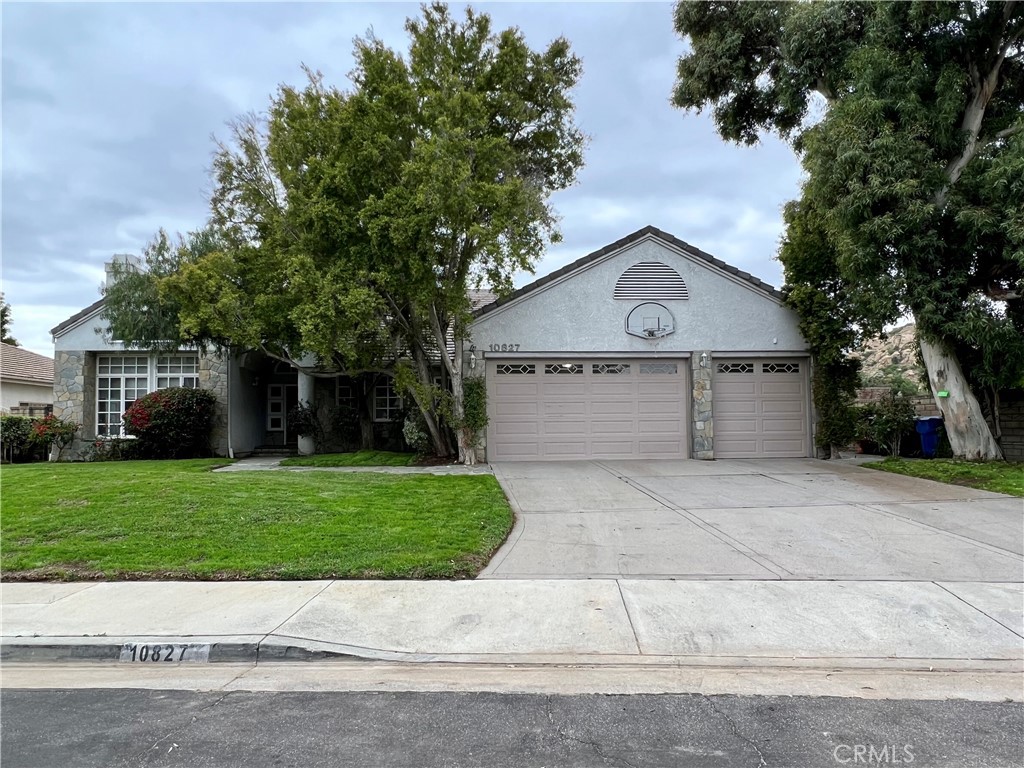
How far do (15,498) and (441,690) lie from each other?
868cm

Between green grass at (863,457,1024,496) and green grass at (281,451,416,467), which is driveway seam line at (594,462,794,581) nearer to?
green grass at (863,457,1024,496)

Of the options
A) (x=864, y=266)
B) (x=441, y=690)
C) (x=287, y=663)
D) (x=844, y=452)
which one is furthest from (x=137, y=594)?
(x=844, y=452)

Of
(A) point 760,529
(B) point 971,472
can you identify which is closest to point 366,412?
(A) point 760,529

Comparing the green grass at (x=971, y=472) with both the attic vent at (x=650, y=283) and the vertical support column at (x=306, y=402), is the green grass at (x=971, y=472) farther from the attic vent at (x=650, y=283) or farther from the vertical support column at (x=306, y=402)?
the vertical support column at (x=306, y=402)

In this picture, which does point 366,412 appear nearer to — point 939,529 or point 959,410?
point 939,529

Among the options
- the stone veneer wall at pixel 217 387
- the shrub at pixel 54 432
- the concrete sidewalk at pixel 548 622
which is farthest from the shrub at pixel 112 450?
the concrete sidewalk at pixel 548 622

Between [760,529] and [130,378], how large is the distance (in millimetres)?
17575

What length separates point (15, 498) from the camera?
30.5 ft

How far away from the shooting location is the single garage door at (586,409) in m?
14.7

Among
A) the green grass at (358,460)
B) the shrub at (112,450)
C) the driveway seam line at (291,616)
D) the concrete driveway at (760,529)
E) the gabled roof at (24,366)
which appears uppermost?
the gabled roof at (24,366)

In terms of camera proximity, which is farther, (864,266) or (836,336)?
(836,336)

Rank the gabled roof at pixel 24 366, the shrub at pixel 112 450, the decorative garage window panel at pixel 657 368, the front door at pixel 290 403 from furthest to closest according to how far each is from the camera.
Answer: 1. the gabled roof at pixel 24 366
2. the front door at pixel 290 403
3. the shrub at pixel 112 450
4. the decorative garage window panel at pixel 657 368

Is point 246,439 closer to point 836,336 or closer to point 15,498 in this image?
point 15,498

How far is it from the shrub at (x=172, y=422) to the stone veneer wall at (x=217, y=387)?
0.72 feet
